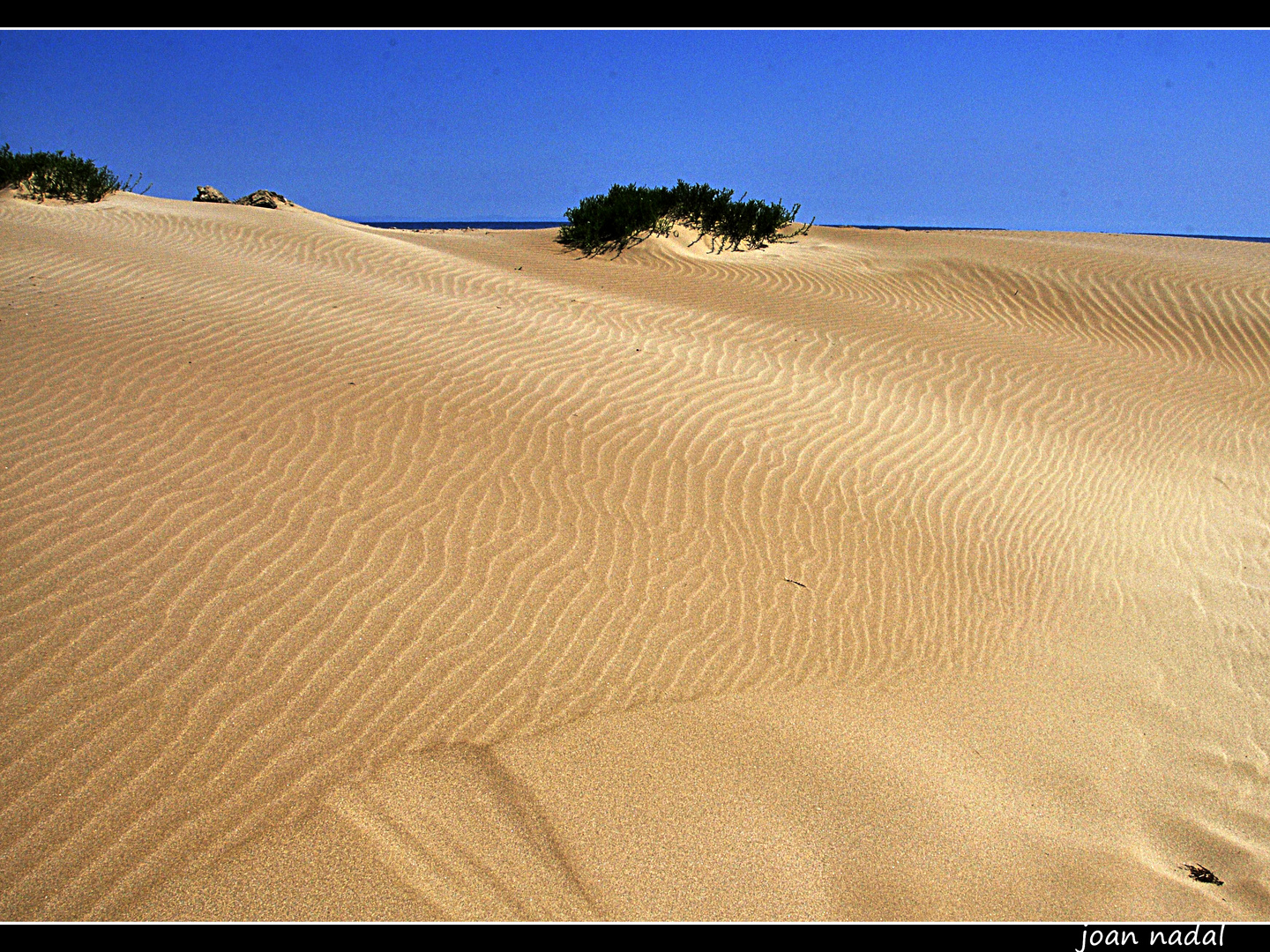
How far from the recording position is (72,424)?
187 inches

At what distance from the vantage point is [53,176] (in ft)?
43.9

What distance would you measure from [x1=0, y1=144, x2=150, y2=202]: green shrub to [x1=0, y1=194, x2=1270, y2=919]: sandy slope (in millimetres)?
6605

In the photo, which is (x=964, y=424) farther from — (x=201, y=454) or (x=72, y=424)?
(x=72, y=424)

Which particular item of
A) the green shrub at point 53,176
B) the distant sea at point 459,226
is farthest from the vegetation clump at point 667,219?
the green shrub at point 53,176

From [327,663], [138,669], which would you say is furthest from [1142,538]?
[138,669]

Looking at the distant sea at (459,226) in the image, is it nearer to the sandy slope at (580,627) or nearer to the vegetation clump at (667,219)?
the vegetation clump at (667,219)

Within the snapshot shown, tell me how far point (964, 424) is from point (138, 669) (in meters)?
7.15

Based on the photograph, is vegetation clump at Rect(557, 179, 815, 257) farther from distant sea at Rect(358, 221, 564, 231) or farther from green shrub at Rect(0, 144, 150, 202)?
green shrub at Rect(0, 144, 150, 202)

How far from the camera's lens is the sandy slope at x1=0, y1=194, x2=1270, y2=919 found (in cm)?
288

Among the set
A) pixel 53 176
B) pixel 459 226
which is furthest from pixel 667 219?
pixel 459 226

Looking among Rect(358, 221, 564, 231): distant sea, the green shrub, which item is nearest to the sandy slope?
the green shrub

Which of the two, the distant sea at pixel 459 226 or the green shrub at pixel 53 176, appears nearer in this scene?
the green shrub at pixel 53 176

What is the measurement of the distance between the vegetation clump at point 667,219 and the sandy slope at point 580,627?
22.7 feet

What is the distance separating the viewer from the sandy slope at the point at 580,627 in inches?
113
